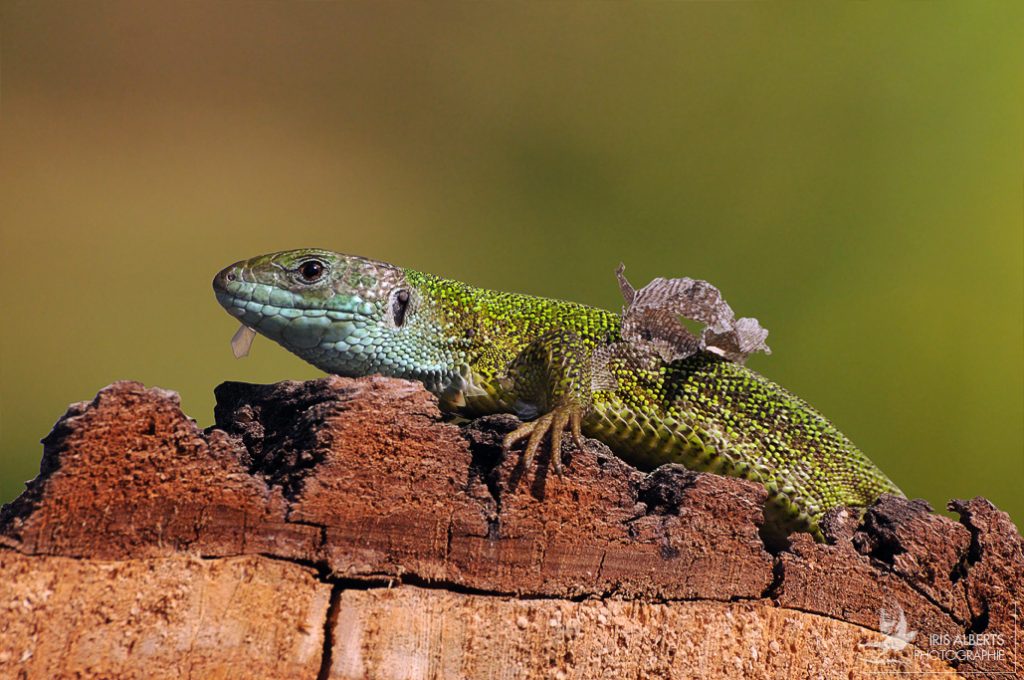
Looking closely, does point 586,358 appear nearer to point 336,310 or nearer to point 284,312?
point 336,310

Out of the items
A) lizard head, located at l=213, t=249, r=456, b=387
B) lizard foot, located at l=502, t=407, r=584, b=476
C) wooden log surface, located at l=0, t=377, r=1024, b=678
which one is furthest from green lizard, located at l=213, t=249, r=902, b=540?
wooden log surface, located at l=0, t=377, r=1024, b=678

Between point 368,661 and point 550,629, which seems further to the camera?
point 550,629

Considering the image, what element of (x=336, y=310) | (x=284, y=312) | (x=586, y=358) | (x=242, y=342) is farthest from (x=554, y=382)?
(x=242, y=342)

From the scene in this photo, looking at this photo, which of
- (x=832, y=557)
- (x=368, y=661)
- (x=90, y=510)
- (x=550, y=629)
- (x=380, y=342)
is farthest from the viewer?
(x=380, y=342)

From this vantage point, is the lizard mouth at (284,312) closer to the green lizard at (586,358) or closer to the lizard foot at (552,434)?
the green lizard at (586,358)

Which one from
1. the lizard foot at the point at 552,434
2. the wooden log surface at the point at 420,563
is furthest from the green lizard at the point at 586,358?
the wooden log surface at the point at 420,563

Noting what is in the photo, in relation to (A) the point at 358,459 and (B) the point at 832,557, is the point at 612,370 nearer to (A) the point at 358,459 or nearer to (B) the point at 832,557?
(B) the point at 832,557

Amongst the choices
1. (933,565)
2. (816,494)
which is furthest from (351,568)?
(816,494)

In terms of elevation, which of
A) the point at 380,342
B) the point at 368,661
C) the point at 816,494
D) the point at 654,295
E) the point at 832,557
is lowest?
the point at 368,661
